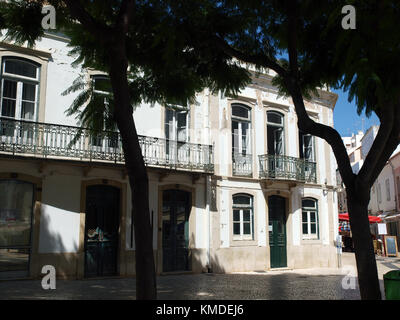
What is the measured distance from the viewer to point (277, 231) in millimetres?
18516

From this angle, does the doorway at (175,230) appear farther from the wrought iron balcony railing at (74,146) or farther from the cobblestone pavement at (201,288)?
the wrought iron balcony railing at (74,146)

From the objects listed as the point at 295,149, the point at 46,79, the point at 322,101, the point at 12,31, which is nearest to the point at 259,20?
the point at 12,31

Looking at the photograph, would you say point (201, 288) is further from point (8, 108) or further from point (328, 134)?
point (8, 108)

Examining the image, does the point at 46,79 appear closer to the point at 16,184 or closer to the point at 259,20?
the point at 16,184

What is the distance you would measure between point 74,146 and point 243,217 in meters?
7.36

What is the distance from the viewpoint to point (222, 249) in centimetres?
1647

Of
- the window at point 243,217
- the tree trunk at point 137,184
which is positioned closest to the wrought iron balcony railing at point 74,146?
the window at point 243,217

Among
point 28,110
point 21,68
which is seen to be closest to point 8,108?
point 28,110

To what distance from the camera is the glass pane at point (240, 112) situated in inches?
708

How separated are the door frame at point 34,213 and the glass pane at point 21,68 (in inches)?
121

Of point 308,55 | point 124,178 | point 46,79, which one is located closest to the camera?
point 308,55

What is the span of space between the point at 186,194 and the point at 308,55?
966cm
